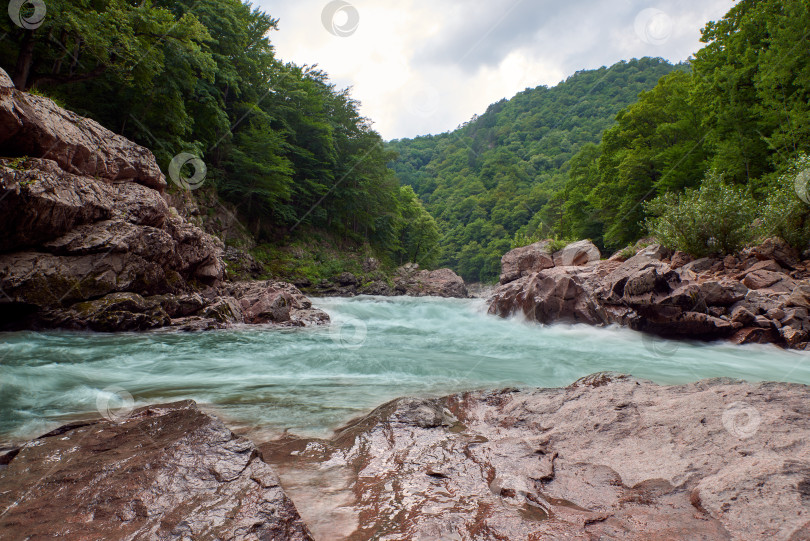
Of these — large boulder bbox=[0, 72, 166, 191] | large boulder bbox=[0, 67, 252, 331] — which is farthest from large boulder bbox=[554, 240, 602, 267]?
large boulder bbox=[0, 72, 166, 191]

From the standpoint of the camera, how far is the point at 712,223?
455 inches

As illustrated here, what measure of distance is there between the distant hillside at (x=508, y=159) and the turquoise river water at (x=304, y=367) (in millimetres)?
54320

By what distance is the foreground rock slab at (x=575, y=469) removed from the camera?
1771 mm

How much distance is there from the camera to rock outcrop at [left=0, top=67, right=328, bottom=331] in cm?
764

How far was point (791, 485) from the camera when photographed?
1.69m

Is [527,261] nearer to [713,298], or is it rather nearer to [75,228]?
[713,298]

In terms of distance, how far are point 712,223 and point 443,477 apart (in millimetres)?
13065

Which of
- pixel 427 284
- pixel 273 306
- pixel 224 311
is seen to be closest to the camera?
pixel 224 311

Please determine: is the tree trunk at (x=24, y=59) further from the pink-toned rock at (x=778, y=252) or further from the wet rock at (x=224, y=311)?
the pink-toned rock at (x=778, y=252)

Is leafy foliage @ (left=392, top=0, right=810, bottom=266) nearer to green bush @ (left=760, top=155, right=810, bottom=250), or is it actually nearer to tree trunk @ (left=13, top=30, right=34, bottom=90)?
green bush @ (left=760, top=155, right=810, bottom=250)

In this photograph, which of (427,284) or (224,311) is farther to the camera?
(427,284)

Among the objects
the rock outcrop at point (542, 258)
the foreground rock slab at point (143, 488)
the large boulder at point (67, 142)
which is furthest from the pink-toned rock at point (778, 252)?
the large boulder at point (67, 142)

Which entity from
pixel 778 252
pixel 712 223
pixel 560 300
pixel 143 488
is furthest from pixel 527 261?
pixel 143 488

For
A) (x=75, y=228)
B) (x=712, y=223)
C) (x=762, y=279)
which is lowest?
(x=75, y=228)
